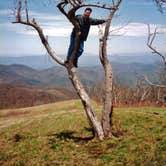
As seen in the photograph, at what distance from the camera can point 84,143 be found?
15.7 m

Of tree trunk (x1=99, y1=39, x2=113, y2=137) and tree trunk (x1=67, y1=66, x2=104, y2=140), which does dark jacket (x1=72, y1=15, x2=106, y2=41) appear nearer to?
tree trunk (x1=99, y1=39, x2=113, y2=137)

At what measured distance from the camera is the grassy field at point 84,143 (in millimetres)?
12727

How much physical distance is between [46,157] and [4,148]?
13.3ft

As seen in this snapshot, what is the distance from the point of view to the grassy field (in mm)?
12727

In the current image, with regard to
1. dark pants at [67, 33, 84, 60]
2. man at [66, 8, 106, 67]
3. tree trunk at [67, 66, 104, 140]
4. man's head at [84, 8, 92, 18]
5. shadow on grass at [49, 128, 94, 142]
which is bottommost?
shadow on grass at [49, 128, 94, 142]

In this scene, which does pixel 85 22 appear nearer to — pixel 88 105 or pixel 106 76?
pixel 106 76

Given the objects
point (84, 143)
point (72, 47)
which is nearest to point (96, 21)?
point (72, 47)

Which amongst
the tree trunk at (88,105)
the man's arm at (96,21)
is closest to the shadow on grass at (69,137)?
the tree trunk at (88,105)

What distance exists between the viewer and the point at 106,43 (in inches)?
583

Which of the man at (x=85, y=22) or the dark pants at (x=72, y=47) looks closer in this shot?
the man at (x=85, y=22)

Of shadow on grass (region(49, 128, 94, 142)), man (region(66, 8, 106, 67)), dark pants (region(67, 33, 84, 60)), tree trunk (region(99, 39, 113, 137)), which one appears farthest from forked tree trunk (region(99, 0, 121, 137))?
shadow on grass (region(49, 128, 94, 142))

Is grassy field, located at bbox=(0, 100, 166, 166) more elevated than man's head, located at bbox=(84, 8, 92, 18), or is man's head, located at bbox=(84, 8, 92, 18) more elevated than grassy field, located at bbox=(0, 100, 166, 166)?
man's head, located at bbox=(84, 8, 92, 18)

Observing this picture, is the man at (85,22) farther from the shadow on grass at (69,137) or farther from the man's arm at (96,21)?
the shadow on grass at (69,137)

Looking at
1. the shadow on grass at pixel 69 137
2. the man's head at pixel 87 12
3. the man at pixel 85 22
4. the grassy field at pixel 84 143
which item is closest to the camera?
A: the grassy field at pixel 84 143
